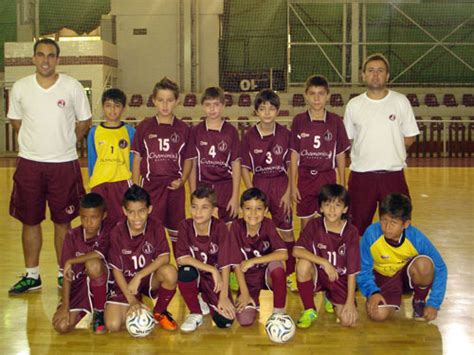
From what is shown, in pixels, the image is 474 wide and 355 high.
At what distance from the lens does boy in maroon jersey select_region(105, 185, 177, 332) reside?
3.73 meters

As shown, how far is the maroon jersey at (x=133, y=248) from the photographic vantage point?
380 cm

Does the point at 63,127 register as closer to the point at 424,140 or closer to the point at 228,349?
the point at 228,349

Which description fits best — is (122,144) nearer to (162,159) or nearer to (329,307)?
(162,159)

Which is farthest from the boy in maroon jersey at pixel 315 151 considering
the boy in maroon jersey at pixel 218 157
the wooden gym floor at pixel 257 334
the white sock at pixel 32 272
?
the white sock at pixel 32 272

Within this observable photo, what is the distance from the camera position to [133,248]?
382 cm

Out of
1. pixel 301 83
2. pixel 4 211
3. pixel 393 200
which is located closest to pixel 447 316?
pixel 393 200

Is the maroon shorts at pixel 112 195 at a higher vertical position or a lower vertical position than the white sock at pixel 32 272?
higher

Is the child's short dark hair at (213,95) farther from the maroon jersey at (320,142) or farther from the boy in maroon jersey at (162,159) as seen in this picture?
the maroon jersey at (320,142)

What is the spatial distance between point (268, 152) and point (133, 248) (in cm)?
125

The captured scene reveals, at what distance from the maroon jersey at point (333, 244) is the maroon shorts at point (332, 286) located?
2.6 inches

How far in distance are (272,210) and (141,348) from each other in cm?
152

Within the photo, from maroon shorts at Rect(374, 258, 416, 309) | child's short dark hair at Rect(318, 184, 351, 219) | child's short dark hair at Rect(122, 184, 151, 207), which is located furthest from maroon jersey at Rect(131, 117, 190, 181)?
maroon shorts at Rect(374, 258, 416, 309)

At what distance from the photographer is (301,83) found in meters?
18.1

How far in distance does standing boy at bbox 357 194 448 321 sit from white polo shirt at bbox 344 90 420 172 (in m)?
0.59
